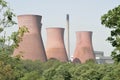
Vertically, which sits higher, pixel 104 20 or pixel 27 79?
pixel 104 20

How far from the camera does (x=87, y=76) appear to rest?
2747 centimetres

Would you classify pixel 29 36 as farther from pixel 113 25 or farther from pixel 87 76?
pixel 113 25

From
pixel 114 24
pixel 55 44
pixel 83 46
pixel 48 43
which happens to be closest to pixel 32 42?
pixel 55 44

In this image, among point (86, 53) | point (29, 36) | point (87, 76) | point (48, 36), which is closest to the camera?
point (87, 76)

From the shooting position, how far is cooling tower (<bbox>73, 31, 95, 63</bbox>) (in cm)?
5462

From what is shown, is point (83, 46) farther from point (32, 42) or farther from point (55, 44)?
point (32, 42)

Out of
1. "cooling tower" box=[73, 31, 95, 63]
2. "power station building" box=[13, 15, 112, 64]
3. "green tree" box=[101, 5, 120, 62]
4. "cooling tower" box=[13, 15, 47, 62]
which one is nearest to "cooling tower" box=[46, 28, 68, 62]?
"power station building" box=[13, 15, 112, 64]

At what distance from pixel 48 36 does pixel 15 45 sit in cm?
4363

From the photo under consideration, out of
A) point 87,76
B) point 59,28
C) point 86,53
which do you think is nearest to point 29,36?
point 59,28

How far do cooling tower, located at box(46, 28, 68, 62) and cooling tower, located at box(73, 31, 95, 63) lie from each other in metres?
3.77

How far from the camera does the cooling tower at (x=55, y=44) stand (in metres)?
49.7

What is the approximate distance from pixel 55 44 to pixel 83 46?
638cm

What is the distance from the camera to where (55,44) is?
170 ft

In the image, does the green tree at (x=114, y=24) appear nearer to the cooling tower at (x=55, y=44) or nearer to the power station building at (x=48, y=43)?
the power station building at (x=48, y=43)
